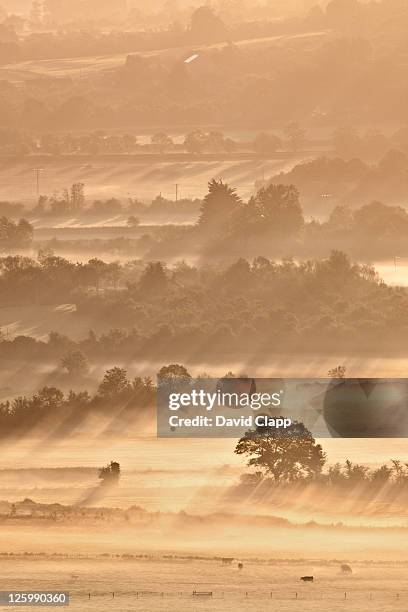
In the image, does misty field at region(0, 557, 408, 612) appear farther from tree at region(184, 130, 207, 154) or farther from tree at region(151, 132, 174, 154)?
tree at region(151, 132, 174, 154)

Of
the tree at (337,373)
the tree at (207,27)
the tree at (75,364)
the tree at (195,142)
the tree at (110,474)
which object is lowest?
the tree at (110,474)

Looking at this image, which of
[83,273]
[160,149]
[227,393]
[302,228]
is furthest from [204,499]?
[160,149]

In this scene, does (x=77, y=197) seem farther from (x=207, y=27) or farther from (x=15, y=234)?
(x=207, y=27)

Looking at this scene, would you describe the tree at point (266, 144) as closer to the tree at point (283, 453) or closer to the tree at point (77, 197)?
the tree at point (77, 197)

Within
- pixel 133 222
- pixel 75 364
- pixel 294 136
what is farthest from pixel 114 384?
pixel 294 136

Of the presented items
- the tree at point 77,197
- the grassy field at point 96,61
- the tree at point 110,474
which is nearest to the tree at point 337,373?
the tree at point 110,474

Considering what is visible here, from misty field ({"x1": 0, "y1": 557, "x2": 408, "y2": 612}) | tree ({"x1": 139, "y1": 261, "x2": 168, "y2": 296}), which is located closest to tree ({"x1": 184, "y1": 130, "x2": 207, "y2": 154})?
tree ({"x1": 139, "y1": 261, "x2": 168, "y2": 296})
